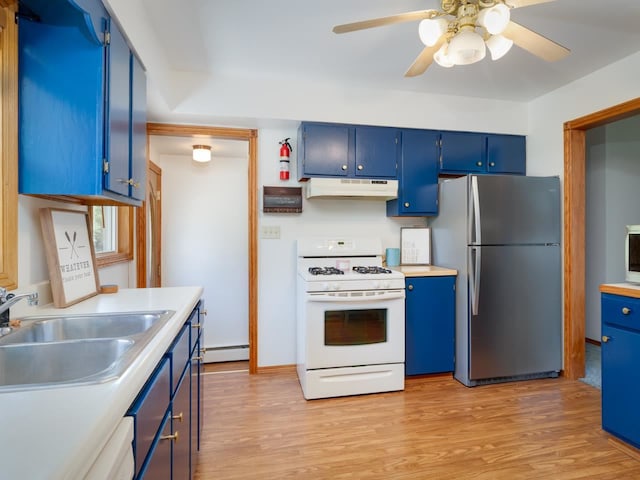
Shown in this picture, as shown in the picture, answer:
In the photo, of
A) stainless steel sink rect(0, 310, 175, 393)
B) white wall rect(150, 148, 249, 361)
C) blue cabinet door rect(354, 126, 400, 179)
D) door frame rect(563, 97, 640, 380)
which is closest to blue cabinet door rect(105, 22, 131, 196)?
stainless steel sink rect(0, 310, 175, 393)

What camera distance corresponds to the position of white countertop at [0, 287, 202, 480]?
18.8 inches

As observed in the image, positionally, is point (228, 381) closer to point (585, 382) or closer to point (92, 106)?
point (92, 106)

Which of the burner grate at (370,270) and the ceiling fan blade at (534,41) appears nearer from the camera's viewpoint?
the ceiling fan blade at (534,41)

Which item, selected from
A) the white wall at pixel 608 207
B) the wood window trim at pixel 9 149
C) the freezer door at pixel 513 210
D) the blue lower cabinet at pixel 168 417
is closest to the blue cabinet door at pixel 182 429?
the blue lower cabinet at pixel 168 417

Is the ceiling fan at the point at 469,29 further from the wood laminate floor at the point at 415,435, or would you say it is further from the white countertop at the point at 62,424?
the wood laminate floor at the point at 415,435

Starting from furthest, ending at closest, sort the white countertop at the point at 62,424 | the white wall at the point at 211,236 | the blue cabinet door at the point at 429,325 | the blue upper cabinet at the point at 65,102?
the white wall at the point at 211,236, the blue cabinet door at the point at 429,325, the blue upper cabinet at the point at 65,102, the white countertop at the point at 62,424

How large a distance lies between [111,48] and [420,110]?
2356 millimetres

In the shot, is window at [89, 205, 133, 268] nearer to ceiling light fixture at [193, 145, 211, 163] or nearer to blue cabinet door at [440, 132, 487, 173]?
ceiling light fixture at [193, 145, 211, 163]

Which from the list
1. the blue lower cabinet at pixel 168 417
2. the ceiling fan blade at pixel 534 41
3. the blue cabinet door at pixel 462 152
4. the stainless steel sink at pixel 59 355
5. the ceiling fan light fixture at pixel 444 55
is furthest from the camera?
the blue cabinet door at pixel 462 152

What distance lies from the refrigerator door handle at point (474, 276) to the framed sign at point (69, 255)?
2508 mm

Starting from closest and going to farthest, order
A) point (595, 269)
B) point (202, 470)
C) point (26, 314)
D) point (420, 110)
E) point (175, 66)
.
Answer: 1. point (26, 314)
2. point (202, 470)
3. point (175, 66)
4. point (420, 110)
5. point (595, 269)

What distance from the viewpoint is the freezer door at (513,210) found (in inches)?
100

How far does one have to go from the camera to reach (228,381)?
268 cm

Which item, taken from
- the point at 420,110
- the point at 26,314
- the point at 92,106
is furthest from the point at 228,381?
the point at 420,110
